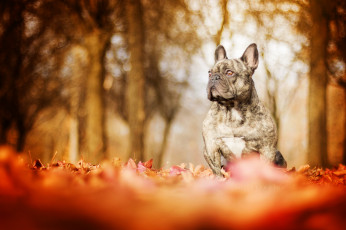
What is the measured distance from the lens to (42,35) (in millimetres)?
17938

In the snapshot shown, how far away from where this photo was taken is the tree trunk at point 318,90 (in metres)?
9.64

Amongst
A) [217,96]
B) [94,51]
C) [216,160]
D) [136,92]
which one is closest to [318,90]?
[136,92]

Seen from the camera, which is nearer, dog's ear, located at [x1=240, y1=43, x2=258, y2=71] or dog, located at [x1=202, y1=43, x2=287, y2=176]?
dog, located at [x1=202, y1=43, x2=287, y2=176]

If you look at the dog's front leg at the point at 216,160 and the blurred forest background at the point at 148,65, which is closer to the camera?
the dog's front leg at the point at 216,160

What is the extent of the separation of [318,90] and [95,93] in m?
7.33

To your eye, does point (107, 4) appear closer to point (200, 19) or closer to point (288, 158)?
point (200, 19)

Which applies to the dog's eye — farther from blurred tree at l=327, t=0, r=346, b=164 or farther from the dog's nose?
blurred tree at l=327, t=0, r=346, b=164

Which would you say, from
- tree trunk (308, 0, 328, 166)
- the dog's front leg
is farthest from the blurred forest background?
the dog's front leg

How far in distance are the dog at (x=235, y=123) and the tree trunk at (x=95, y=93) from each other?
7886mm

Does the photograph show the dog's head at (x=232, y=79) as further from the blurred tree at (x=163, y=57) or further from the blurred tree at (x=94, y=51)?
the blurred tree at (x=163, y=57)

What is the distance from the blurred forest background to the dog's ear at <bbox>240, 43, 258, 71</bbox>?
3.84 meters

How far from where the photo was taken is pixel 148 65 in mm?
21281

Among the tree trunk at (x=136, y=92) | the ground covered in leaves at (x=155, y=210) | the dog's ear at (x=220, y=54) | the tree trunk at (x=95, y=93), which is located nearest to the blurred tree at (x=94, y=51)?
the tree trunk at (x=95, y=93)

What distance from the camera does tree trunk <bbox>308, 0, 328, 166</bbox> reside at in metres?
9.64
